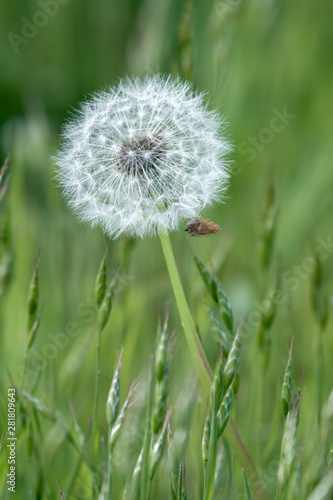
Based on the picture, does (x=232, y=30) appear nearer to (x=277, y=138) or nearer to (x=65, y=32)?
(x=277, y=138)

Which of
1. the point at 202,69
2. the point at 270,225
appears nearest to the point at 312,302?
the point at 270,225

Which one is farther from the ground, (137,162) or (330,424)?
(137,162)

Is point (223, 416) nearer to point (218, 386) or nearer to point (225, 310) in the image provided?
point (218, 386)

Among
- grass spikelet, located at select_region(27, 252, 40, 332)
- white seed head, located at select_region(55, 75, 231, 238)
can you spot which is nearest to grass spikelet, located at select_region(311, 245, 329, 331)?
white seed head, located at select_region(55, 75, 231, 238)

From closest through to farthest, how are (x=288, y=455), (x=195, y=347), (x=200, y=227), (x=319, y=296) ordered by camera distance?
(x=288, y=455) < (x=195, y=347) < (x=200, y=227) < (x=319, y=296)

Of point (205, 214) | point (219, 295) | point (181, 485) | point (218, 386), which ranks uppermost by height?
point (205, 214)

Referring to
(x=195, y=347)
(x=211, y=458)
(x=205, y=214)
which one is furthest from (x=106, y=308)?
(x=205, y=214)
